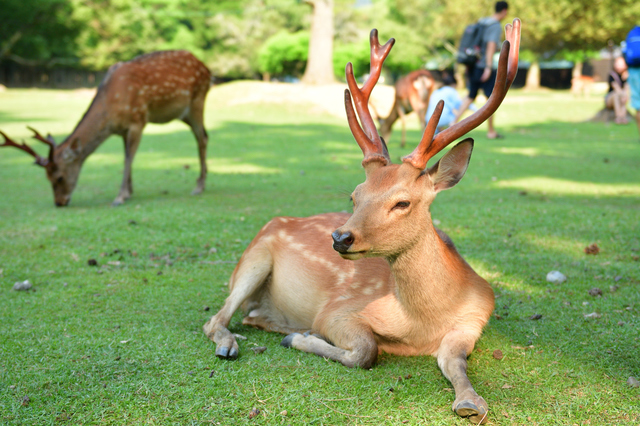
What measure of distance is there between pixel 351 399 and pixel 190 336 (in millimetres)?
1171

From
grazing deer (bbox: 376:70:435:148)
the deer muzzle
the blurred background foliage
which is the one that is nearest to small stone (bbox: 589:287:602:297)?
the deer muzzle

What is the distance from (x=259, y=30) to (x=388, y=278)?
50256 millimetres

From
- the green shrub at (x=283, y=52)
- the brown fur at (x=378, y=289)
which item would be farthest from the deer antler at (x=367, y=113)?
the green shrub at (x=283, y=52)

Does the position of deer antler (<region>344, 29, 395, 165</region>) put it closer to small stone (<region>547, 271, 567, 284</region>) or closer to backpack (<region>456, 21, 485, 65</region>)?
small stone (<region>547, 271, 567, 284</region>)

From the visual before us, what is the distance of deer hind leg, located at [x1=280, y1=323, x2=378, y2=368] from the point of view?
3.00 meters

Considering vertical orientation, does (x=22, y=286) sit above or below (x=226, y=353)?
below

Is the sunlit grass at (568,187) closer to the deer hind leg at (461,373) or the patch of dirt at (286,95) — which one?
the deer hind leg at (461,373)

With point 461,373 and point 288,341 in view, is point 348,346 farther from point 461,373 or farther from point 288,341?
point 461,373

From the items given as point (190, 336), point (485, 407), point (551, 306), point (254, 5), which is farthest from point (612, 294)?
point (254, 5)

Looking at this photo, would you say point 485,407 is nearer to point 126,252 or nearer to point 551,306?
point 551,306

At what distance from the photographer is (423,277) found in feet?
9.73

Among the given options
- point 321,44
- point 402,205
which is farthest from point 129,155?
point 321,44

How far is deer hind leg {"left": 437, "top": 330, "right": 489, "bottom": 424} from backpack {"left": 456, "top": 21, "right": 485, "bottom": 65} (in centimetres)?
887

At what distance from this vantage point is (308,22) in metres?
50.0
